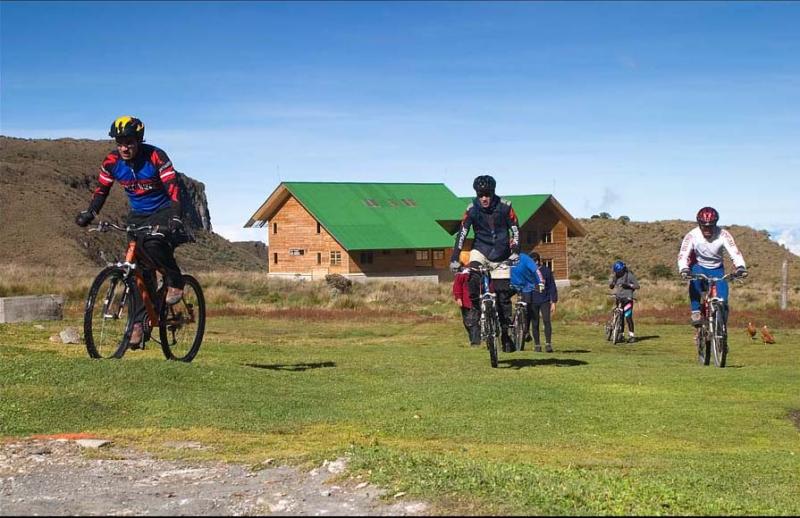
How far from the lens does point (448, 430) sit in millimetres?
11039

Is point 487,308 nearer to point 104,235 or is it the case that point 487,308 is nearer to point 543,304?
point 543,304

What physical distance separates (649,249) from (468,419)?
4997 inches

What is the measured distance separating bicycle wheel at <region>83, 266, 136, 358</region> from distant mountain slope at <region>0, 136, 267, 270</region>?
67.6m

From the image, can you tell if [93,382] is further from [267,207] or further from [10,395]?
[267,207]

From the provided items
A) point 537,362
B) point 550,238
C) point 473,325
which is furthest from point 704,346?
point 550,238

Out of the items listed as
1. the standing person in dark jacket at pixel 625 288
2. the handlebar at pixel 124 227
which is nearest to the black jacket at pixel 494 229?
the handlebar at pixel 124 227

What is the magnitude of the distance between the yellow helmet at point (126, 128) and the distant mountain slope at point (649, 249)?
103275mm

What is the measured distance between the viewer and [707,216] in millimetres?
17234

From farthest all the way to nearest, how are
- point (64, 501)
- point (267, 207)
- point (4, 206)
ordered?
1. point (4, 206)
2. point (267, 207)
3. point (64, 501)

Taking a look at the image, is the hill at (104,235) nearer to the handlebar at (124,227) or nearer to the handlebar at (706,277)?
the handlebar at (706,277)

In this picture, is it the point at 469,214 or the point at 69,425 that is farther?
the point at 469,214

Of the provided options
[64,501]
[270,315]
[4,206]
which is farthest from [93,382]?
[4,206]

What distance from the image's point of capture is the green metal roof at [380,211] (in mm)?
73000

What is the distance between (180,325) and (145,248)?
4.65ft
